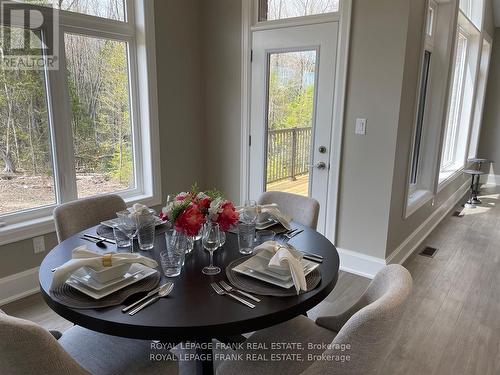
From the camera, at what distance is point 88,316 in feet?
3.66

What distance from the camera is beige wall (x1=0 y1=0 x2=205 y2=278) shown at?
3314mm

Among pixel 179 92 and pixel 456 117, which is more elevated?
pixel 179 92

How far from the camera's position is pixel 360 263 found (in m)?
3.07

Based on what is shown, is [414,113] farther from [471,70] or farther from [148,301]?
[471,70]

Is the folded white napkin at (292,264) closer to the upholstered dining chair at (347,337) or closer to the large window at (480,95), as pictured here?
the upholstered dining chair at (347,337)

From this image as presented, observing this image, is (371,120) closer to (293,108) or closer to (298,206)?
(293,108)

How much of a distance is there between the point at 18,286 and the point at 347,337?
8.35 feet


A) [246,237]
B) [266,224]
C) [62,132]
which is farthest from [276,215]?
[62,132]

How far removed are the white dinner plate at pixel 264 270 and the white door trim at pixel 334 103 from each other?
1.72 m

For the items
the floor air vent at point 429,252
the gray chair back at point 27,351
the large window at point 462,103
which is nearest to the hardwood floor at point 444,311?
the floor air vent at point 429,252

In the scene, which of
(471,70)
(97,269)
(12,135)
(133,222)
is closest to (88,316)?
(97,269)

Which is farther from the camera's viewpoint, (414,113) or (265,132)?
(265,132)

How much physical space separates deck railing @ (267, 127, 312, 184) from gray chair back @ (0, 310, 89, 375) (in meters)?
2.60

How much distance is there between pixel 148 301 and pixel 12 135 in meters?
2.05
